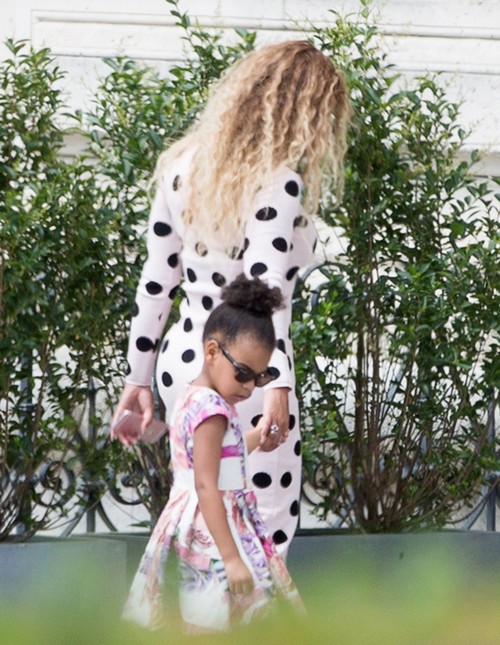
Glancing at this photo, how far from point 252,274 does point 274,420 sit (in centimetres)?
32

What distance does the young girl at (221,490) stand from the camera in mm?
2389

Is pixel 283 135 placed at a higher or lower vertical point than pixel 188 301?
higher

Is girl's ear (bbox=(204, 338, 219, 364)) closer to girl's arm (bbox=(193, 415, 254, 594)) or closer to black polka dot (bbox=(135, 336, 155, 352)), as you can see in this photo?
girl's arm (bbox=(193, 415, 254, 594))

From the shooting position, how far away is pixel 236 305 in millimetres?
2631

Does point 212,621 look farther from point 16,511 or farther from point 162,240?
point 16,511

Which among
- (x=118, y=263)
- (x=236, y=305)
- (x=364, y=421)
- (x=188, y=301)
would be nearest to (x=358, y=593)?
(x=236, y=305)

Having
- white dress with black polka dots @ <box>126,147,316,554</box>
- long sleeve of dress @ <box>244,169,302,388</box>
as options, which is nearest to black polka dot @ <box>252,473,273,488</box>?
white dress with black polka dots @ <box>126,147,316,554</box>

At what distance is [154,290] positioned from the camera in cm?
302

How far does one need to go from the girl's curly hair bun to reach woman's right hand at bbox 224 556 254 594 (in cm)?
52

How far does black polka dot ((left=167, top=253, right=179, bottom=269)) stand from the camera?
118 inches

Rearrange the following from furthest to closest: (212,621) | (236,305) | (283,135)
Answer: (283,135) < (236,305) < (212,621)

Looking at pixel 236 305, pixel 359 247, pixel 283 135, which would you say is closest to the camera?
pixel 236 305

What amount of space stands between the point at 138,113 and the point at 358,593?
138 inches

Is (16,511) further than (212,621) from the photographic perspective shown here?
Yes
